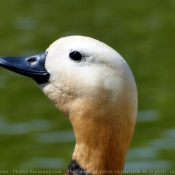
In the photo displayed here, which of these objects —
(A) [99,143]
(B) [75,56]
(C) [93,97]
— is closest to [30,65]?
(B) [75,56]

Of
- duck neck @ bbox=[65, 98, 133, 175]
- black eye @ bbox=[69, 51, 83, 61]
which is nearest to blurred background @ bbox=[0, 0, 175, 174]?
duck neck @ bbox=[65, 98, 133, 175]

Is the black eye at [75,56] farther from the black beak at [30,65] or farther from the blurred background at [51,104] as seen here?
the blurred background at [51,104]

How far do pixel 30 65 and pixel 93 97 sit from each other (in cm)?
56

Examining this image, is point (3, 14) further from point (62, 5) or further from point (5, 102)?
point (5, 102)

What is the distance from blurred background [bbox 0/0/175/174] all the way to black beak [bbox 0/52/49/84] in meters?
3.71

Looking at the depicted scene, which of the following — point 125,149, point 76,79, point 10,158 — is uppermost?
point 76,79

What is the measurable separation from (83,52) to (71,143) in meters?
4.45

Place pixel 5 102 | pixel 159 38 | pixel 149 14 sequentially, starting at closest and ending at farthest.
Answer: pixel 5 102 < pixel 159 38 < pixel 149 14

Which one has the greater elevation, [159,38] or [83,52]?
[83,52]

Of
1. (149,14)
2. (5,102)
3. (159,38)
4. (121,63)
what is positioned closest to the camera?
(121,63)

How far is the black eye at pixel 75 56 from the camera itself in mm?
5348

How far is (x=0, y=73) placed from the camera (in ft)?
37.4

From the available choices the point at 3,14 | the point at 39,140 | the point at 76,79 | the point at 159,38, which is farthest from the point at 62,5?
the point at 76,79

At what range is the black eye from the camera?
17.5 ft
